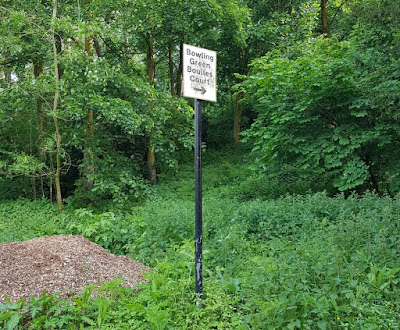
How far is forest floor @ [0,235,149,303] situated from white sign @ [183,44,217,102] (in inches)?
93.1

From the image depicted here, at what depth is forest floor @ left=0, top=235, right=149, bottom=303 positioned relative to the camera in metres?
3.85

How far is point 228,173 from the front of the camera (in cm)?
1240

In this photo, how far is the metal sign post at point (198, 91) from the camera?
3.27 meters

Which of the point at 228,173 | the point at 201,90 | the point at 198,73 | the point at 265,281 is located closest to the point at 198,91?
the point at 201,90

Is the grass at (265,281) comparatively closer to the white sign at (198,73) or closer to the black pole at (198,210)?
the black pole at (198,210)

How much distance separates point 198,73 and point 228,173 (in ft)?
30.1

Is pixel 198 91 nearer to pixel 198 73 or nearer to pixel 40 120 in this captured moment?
pixel 198 73

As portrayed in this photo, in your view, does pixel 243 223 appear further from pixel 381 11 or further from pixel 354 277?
pixel 381 11

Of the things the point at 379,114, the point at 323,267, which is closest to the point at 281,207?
the point at 323,267

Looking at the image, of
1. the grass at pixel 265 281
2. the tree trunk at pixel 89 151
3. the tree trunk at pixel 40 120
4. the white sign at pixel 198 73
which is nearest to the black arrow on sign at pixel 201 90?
the white sign at pixel 198 73

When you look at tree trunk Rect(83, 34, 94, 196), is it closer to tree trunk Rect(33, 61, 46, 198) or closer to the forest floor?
tree trunk Rect(33, 61, 46, 198)

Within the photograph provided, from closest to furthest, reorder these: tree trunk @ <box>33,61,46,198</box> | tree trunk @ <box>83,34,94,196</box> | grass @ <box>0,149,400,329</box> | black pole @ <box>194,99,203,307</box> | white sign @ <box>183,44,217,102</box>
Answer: grass @ <box>0,149,400,329</box> → white sign @ <box>183,44,217,102</box> → black pole @ <box>194,99,203,307</box> → tree trunk @ <box>83,34,94,196</box> → tree trunk @ <box>33,61,46,198</box>

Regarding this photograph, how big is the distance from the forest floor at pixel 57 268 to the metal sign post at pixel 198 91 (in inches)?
43.8

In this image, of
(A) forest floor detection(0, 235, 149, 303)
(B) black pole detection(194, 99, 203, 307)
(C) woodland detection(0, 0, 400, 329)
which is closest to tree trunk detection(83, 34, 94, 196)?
(C) woodland detection(0, 0, 400, 329)
